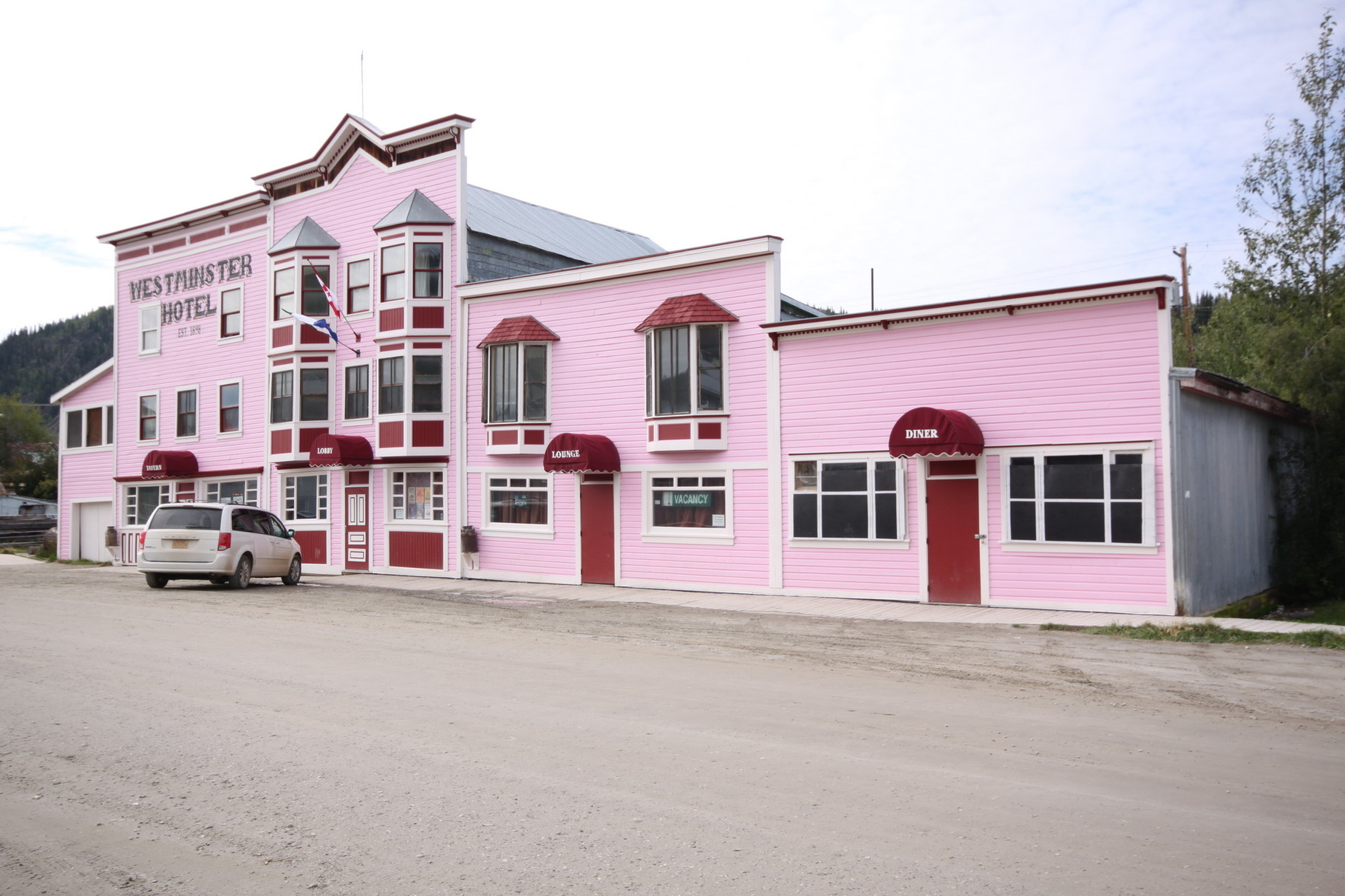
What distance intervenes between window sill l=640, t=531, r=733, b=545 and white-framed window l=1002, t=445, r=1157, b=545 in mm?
5798

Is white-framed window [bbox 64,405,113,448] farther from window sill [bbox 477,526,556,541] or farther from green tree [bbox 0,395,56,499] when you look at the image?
green tree [bbox 0,395,56,499]

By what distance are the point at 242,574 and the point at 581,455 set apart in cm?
736

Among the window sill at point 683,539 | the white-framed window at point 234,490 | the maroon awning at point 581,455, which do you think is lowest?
the window sill at point 683,539

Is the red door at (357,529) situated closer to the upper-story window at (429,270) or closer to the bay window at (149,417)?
the upper-story window at (429,270)

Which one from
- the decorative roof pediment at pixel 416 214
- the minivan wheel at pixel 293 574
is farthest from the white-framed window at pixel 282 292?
the minivan wheel at pixel 293 574

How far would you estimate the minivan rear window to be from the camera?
20422 mm

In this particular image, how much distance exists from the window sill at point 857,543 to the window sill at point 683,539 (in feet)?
5.05

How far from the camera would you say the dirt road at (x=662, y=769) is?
16.4ft

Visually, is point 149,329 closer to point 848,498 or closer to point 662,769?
point 848,498

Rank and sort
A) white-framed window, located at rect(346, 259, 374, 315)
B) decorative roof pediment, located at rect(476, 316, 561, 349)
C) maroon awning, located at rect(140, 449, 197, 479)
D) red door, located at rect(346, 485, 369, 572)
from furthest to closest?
maroon awning, located at rect(140, 449, 197, 479), white-framed window, located at rect(346, 259, 374, 315), red door, located at rect(346, 485, 369, 572), decorative roof pediment, located at rect(476, 316, 561, 349)

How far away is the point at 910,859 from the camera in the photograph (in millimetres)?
5062

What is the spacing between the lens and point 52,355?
15950 centimetres

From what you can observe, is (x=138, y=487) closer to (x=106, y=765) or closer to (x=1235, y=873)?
(x=106, y=765)

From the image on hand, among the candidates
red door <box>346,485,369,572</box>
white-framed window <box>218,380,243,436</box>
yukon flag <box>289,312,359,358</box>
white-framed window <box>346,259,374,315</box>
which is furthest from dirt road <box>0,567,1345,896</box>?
white-framed window <box>218,380,243,436</box>
